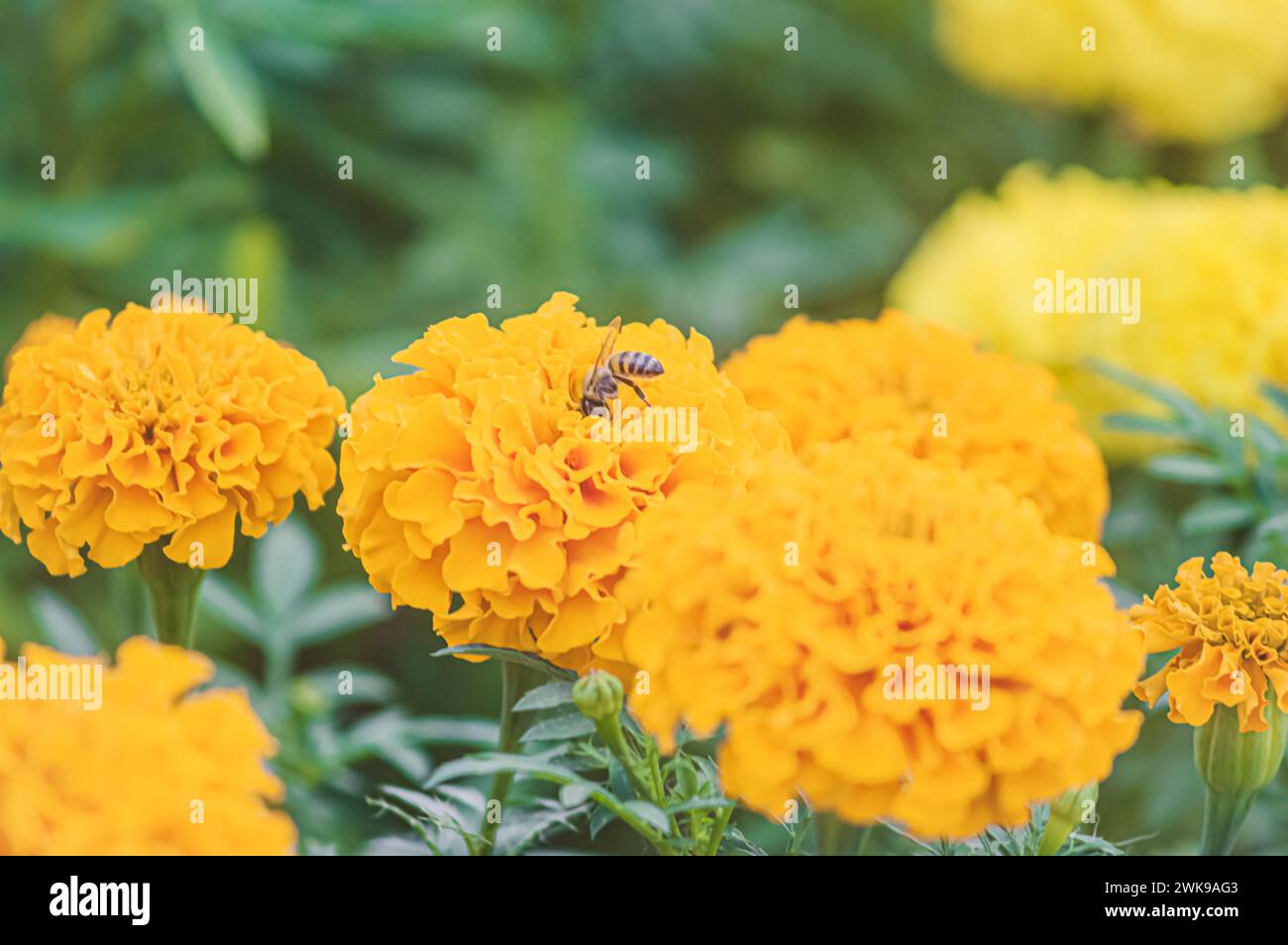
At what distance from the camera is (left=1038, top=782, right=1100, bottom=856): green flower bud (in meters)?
0.62

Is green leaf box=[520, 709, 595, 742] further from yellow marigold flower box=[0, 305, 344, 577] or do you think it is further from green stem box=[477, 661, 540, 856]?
yellow marigold flower box=[0, 305, 344, 577]

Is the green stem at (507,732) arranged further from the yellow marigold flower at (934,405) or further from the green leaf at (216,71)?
the green leaf at (216,71)

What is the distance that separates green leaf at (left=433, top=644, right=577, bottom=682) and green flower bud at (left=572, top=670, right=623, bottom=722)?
0.17ft

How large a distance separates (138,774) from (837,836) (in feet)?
0.88

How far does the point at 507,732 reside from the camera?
682 mm

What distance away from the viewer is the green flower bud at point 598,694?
0.56 m

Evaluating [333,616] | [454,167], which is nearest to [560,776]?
[333,616]

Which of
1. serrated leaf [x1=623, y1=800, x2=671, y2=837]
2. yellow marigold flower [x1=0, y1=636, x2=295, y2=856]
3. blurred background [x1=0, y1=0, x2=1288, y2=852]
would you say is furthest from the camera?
blurred background [x1=0, y1=0, x2=1288, y2=852]

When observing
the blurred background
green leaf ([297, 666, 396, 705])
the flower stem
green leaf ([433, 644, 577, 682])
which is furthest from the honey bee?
Result: the blurred background

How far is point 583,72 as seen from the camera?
5.44ft

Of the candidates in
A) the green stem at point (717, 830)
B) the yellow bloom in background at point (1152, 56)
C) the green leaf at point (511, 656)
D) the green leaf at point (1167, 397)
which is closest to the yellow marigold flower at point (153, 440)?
the green leaf at point (511, 656)

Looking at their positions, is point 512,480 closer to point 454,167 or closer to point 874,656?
point 874,656
